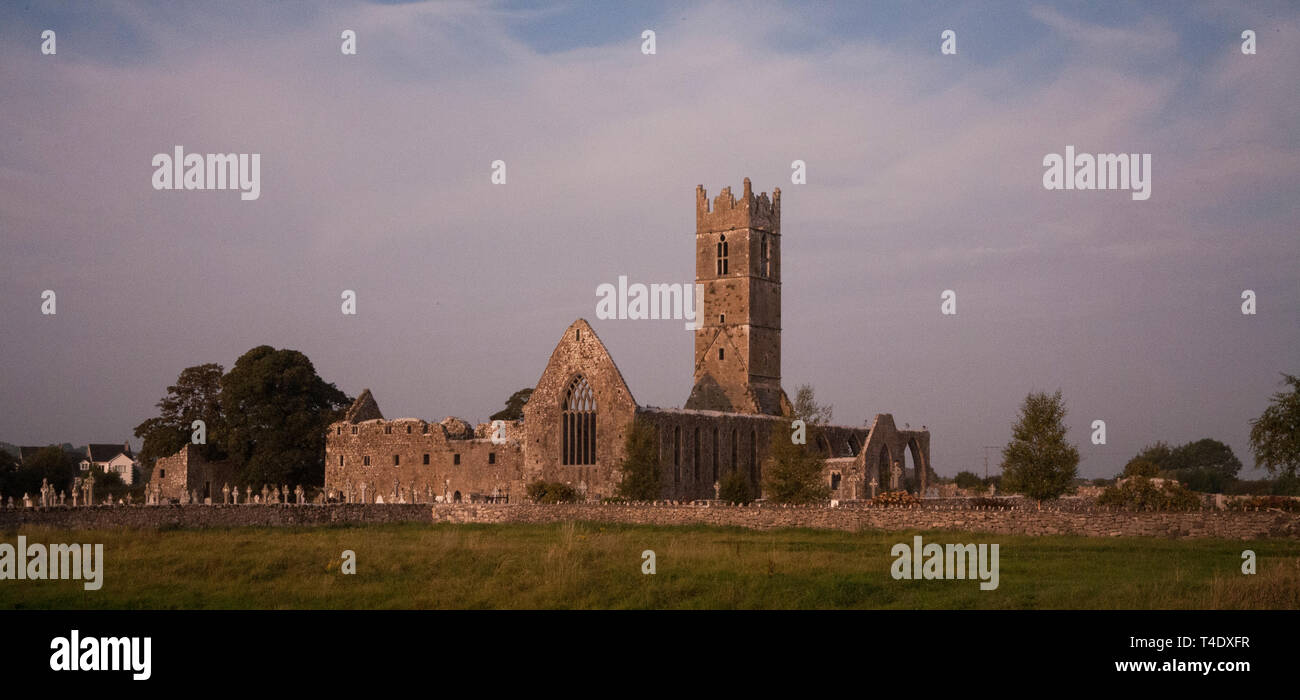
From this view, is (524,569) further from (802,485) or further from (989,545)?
(802,485)

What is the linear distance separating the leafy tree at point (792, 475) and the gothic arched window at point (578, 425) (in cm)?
1702

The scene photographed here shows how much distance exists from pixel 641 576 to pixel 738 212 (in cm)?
5986

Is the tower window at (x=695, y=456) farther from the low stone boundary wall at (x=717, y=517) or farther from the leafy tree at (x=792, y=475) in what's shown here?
the low stone boundary wall at (x=717, y=517)

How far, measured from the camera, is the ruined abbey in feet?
230

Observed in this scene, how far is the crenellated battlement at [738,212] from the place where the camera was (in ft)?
287


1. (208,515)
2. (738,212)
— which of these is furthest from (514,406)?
(208,515)

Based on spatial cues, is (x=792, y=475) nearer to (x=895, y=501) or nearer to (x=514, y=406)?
(x=895, y=501)

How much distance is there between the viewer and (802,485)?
177 feet

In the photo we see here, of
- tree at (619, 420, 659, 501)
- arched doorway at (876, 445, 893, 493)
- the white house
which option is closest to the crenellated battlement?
arched doorway at (876, 445, 893, 493)

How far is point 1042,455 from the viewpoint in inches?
2034

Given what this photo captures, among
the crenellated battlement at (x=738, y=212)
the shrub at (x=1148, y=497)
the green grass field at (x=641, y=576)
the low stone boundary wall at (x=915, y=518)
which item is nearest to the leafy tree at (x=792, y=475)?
the low stone boundary wall at (x=915, y=518)

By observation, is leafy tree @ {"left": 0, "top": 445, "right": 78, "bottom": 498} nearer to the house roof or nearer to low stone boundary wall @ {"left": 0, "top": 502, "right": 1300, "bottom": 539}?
low stone boundary wall @ {"left": 0, "top": 502, "right": 1300, "bottom": 539}
